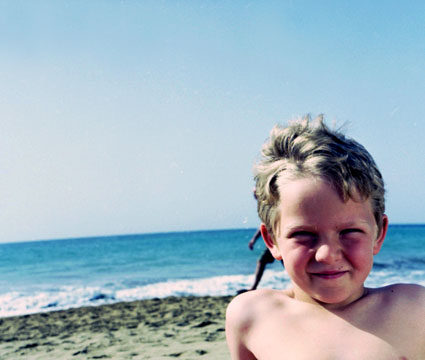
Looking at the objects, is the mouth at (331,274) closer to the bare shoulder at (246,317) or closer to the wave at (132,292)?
the bare shoulder at (246,317)

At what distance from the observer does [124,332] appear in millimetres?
6352

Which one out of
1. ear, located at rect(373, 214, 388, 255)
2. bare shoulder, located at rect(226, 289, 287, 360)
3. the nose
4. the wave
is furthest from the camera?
the wave

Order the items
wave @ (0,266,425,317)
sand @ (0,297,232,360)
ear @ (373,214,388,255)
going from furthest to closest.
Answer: wave @ (0,266,425,317), sand @ (0,297,232,360), ear @ (373,214,388,255)

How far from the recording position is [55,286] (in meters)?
13.8

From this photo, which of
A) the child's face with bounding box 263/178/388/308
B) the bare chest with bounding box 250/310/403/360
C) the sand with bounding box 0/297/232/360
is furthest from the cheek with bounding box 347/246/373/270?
the sand with bounding box 0/297/232/360

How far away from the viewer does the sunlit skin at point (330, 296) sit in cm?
161

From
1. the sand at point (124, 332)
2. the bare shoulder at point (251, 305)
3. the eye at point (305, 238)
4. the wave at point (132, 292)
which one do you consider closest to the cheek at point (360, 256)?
the eye at point (305, 238)

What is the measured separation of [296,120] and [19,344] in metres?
5.54

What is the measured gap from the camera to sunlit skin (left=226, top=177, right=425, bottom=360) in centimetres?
161

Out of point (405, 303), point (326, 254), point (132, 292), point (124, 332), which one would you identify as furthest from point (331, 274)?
point (132, 292)

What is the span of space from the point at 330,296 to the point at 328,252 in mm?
204

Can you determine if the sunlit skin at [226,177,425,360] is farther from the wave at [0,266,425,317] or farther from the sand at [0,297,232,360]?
the wave at [0,266,425,317]

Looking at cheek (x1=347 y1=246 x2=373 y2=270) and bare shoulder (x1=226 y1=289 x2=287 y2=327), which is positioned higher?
cheek (x1=347 y1=246 x2=373 y2=270)

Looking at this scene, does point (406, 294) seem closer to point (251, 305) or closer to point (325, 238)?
point (325, 238)
